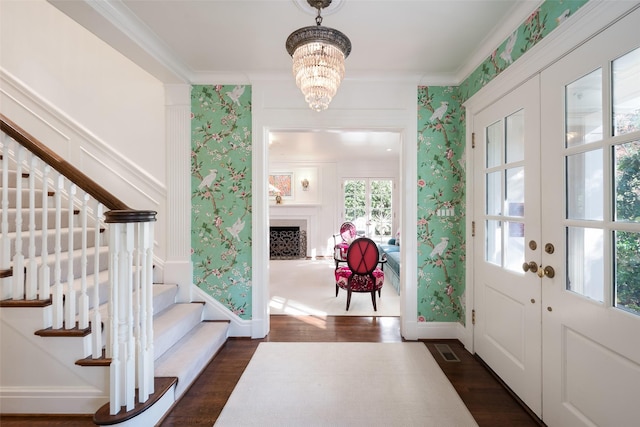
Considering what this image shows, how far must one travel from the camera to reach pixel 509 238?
1.92 m

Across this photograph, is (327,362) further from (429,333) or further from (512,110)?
(512,110)

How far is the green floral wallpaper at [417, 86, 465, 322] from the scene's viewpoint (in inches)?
104

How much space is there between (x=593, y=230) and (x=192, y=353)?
2602mm

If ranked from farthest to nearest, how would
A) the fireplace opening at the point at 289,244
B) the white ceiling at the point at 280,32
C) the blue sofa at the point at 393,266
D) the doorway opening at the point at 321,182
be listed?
the fireplace opening at the point at 289,244 < the doorway opening at the point at 321,182 < the blue sofa at the point at 393,266 < the white ceiling at the point at 280,32

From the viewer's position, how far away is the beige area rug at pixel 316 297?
11.0 ft

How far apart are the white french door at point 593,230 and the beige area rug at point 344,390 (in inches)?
25.1

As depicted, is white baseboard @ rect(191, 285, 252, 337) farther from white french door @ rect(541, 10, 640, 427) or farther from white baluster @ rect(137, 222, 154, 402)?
white french door @ rect(541, 10, 640, 427)

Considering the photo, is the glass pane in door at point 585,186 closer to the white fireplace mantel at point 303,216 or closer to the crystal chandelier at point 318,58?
the crystal chandelier at point 318,58

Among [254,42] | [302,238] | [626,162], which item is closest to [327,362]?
[626,162]

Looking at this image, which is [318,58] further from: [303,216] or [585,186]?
[303,216]

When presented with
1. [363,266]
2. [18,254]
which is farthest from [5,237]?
[363,266]

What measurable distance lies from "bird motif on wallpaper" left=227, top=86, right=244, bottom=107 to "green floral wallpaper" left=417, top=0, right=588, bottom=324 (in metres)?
1.76

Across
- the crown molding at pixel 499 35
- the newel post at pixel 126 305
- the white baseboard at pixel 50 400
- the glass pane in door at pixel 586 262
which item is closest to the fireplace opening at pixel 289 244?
the crown molding at pixel 499 35

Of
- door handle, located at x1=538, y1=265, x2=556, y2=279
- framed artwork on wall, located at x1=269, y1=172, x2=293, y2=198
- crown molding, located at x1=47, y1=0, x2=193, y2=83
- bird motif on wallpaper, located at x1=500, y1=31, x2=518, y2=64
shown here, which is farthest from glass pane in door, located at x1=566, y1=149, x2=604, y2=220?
framed artwork on wall, located at x1=269, y1=172, x2=293, y2=198
